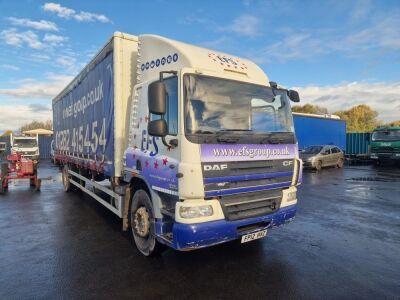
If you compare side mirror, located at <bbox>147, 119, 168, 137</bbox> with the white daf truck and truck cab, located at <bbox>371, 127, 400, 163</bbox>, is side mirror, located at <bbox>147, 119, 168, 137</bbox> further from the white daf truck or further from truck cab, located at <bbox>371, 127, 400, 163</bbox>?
truck cab, located at <bbox>371, 127, 400, 163</bbox>

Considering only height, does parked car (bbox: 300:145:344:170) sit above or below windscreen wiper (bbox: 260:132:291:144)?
below

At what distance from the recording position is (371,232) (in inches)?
246

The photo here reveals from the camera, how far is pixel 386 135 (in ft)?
71.7

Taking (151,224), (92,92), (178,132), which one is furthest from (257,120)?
(92,92)

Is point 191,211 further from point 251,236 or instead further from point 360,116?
point 360,116

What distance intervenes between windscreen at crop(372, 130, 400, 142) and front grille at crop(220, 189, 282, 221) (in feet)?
67.3

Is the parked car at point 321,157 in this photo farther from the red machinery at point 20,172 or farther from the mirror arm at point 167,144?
the mirror arm at point 167,144

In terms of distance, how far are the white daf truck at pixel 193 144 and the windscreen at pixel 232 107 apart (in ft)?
0.05

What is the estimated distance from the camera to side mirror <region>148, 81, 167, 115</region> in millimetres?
3891

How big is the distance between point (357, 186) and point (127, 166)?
10474mm

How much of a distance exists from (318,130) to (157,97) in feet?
71.5

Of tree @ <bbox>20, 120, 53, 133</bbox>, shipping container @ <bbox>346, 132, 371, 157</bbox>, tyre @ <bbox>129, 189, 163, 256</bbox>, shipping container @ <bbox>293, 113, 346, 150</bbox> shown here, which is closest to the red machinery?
tyre @ <bbox>129, 189, 163, 256</bbox>

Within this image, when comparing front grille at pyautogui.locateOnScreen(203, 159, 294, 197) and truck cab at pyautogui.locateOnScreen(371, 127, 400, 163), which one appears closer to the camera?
front grille at pyautogui.locateOnScreen(203, 159, 294, 197)

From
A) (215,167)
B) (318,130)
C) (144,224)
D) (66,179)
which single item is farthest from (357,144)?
(215,167)
